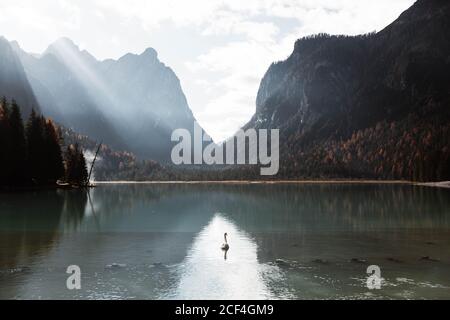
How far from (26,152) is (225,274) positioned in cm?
11093

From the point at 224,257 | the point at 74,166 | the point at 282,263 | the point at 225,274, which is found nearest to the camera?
the point at 225,274

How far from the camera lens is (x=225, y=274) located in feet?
117

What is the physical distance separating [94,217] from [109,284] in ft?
160

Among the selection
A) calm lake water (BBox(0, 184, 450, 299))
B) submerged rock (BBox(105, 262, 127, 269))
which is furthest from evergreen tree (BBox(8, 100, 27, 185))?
submerged rock (BBox(105, 262, 127, 269))

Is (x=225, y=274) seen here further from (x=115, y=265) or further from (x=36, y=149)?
(x=36, y=149)

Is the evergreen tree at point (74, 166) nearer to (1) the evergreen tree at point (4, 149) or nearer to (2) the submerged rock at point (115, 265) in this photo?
(1) the evergreen tree at point (4, 149)

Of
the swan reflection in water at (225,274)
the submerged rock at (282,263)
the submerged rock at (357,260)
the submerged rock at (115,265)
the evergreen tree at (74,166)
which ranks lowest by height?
the swan reflection in water at (225,274)

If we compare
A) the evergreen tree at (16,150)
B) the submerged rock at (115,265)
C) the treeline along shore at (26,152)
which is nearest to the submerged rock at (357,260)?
the submerged rock at (115,265)

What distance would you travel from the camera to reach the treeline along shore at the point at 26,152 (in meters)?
124

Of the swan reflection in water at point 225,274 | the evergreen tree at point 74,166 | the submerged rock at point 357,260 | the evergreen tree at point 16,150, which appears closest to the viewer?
the swan reflection in water at point 225,274

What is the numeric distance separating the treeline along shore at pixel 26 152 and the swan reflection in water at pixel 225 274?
90.6 m

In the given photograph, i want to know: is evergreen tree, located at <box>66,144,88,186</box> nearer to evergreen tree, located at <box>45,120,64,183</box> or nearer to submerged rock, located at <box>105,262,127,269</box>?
evergreen tree, located at <box>45,120,64,183</box>

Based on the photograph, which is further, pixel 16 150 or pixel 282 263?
pixel 16 150

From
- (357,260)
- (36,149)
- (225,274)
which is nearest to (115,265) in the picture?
(225,274)
